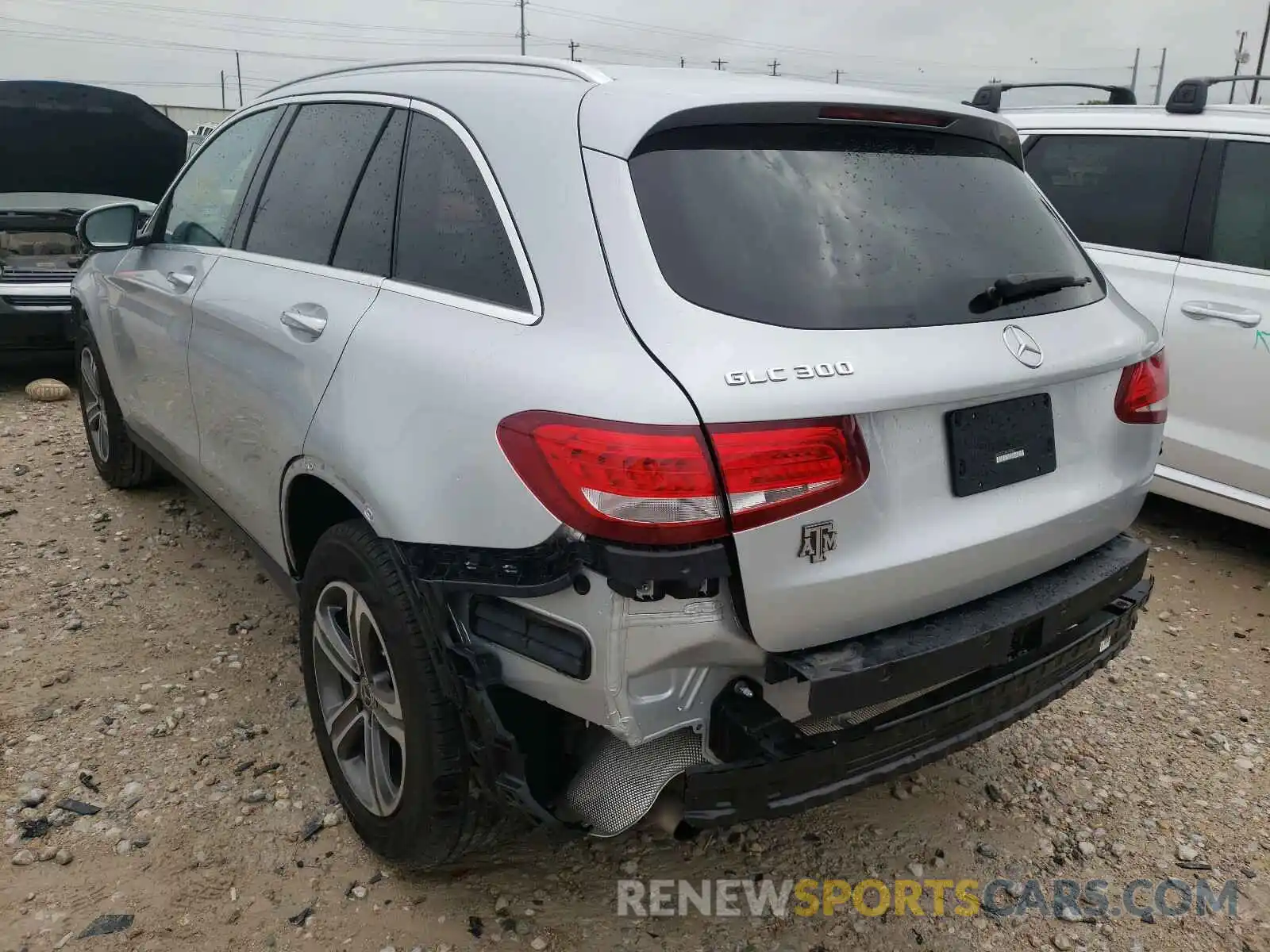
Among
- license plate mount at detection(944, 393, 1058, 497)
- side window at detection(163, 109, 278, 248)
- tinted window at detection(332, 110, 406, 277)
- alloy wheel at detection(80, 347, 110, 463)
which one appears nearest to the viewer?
license plate mount at detection(944, 393, 1058, 497)

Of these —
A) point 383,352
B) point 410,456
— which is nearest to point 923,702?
point 410,456

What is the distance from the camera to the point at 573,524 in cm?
170

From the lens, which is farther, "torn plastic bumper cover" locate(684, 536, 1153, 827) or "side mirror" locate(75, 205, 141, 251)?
"side mirror" locate(75, 205, 141, 251)

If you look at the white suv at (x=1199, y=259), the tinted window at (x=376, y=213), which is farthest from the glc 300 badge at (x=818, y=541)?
the white suv at (x=1199, y=259)

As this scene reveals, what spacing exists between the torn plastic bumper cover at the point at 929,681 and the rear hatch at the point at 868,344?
57mm

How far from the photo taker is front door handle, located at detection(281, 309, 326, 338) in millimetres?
2402

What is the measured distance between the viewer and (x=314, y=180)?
9.09 feet

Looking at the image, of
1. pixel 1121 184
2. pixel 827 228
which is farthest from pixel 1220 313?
pixel 827 228

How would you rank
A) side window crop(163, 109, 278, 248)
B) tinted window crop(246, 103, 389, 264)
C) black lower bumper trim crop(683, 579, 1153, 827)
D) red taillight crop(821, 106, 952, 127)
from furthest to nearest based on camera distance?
side window crop(163, 109, 278, 248)
tinted window crop(246, 103, 389, 264)
red taillight crop(821, 106, 952, 127)
black lower bumper trim crop(683, 579, 1153, 827)

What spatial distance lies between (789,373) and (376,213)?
124 cm

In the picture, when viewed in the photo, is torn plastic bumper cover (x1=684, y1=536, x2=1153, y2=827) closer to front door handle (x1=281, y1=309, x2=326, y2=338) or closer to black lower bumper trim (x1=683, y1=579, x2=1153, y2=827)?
black lower bumper trim (x1=683, y1=579, x2=1153, y2=827)

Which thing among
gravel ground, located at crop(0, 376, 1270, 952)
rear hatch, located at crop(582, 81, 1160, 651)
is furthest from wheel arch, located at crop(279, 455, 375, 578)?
rear hatch, located at crop(582, 81, 1160, 651)

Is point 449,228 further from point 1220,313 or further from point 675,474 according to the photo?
point 1220,313

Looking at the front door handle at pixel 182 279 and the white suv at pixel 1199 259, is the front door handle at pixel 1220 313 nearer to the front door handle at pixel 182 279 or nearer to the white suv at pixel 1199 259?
the white suv at pixel 1199 259
